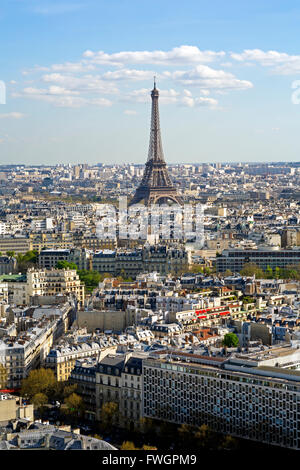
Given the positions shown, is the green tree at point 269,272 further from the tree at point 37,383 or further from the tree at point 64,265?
the tree at point 37,383

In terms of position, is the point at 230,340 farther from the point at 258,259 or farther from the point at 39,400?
the point at 258,259

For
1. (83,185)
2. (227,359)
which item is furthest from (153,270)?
(83,185)

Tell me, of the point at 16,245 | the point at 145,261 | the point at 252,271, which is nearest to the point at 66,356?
the point at 252,271

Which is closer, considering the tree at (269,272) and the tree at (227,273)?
the tree at (227,273)

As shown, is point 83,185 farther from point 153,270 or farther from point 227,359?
point 227,359

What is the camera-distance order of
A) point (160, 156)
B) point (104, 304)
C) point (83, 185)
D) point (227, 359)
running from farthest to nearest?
point (83, 185) < point (160, 156) < point (104, 304) < point (227, 359)

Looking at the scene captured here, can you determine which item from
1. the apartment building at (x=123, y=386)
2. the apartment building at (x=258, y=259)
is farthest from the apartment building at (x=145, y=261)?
the apartment building at (x=123, y=386)
